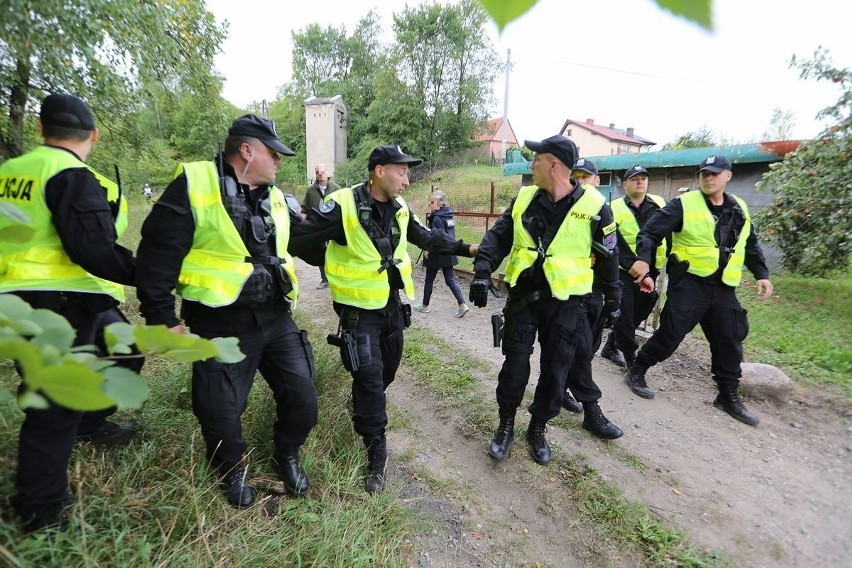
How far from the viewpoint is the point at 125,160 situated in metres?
8.20

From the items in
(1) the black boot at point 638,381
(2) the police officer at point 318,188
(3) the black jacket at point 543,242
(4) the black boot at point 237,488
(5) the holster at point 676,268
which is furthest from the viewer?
(2) the police officer at point 318,188

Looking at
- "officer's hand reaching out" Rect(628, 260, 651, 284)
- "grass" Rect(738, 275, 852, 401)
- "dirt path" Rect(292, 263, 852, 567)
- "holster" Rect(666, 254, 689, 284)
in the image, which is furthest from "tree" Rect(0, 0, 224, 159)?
"grass" Rect(738, 275, 852, 401)

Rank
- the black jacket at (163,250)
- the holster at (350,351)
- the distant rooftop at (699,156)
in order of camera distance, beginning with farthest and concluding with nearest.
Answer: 1. the distant rooftop at (699,156)
2. the holster at (350,351)
3. the black jacket at (163,250)

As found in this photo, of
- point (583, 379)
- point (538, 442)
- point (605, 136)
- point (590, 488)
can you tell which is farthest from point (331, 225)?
point (605, 136)

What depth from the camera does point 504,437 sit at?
10.4 ft

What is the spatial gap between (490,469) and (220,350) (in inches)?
103

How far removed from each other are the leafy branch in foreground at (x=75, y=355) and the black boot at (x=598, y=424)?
314 cm

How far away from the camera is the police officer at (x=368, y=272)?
2.74m

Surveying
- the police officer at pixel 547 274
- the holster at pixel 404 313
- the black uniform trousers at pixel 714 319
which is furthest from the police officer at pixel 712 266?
the holster at pixel 404 313

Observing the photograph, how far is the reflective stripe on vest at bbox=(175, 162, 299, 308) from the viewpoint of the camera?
2107mm

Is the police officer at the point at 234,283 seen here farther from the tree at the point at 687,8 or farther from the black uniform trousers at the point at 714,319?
the black uniform trousers at the point at 714,319

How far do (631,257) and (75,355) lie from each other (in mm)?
4620

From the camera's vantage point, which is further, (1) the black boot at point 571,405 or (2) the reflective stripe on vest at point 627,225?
Result: (2) the reflective stripe on vest at point 627,225

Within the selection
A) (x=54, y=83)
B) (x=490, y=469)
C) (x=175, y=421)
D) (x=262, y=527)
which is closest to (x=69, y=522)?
(x=262, y=527)
